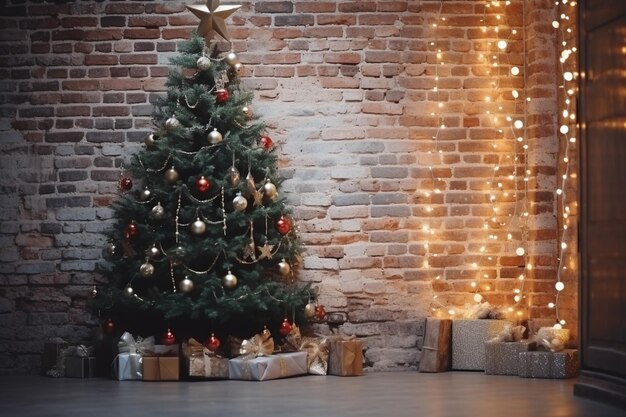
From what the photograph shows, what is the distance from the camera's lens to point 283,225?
7.20 m

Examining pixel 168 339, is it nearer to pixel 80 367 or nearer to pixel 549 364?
pixel 80 367

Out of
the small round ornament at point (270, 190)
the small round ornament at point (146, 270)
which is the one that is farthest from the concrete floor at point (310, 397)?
the small round ornament at point (270, 190)

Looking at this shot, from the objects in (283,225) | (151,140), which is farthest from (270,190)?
(151,140)

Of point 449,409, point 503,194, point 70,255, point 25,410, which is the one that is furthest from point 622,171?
point 70,255

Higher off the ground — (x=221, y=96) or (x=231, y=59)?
(x=231, y=59)

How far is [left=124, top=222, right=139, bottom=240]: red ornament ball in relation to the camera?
23.5 feet

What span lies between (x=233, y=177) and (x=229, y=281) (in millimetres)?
669

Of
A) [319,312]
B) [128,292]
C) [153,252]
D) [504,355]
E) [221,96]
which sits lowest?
[504,355]

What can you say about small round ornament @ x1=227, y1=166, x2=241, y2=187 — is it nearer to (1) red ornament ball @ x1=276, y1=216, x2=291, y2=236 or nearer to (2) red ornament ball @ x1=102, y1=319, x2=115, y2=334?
(1) red ornament ball @ x1=276, y1=216, x2=291, y2=236

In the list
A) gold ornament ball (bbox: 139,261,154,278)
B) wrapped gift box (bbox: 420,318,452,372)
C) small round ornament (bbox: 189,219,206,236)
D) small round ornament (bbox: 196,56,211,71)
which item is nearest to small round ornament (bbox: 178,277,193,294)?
gold ornament ball (bbox: 139,261,154,278)

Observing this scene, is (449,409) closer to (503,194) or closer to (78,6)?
(503,194)

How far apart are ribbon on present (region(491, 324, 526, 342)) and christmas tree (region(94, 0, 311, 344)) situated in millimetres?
1310

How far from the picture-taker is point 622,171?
5.68 metres

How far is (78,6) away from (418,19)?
243cm
